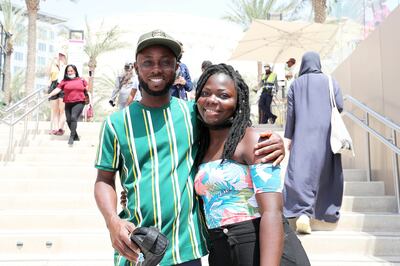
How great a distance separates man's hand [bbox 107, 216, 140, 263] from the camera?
142 centimetres

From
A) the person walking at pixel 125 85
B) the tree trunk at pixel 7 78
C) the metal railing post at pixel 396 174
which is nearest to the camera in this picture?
the metal railing post at pixel 396 174

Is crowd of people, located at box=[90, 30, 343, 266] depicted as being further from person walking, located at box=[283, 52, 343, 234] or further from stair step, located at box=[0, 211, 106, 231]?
stair step, located at box=[0, 211, 106, 231]

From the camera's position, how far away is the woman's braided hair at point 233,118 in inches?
62.9

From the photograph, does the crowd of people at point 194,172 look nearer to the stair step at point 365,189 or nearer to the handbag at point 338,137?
the handbag at point 338,137

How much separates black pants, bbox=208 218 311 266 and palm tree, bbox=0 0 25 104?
25972 millimetres

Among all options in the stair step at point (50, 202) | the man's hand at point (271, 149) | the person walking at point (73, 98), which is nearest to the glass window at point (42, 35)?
the person walking at point (73, 98)

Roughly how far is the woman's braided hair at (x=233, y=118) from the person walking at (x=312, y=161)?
2.64 metres

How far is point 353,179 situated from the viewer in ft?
20.6

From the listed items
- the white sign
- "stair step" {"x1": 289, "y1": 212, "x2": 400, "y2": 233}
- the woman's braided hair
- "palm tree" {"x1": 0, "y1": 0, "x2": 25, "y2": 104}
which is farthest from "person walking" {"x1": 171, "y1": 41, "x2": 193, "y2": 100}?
"palm tree" {"x1": 0, "y1": 0, "x2": 25, "y2": 104}

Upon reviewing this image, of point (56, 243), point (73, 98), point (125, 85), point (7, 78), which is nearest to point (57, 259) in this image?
point (56, 243)

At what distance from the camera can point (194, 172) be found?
166 centimetres

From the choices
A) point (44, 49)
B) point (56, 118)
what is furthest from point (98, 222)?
point (44, 49)

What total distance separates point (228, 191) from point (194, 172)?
17 cm

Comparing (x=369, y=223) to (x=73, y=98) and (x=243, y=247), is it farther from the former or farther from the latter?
(x=73, y=98)
